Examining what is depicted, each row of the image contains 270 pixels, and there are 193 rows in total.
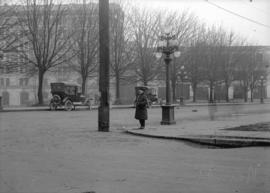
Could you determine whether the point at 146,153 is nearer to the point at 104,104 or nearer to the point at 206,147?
the point at 206,147

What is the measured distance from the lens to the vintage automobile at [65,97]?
35.8m

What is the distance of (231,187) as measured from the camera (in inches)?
269

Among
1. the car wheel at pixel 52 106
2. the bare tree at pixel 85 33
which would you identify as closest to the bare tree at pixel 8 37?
the car wheel at pixel 52 106

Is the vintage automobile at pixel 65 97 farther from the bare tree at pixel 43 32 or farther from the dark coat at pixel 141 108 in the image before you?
the dark coat at pixel 141 108

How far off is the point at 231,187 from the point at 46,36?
4142 cm

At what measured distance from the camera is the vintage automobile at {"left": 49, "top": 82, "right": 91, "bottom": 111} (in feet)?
117

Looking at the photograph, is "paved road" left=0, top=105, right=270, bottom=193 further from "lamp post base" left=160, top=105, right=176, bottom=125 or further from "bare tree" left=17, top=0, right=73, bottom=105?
"bare tree" left=17, top=0, right=73, bottom=105

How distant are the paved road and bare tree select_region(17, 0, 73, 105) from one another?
3365 cm

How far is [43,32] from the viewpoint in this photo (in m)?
45.7

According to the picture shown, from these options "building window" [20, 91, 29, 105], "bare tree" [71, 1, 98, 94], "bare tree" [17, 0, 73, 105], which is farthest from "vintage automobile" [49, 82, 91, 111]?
"building window" [20, 91, 29, 105]

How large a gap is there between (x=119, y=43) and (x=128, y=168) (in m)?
42.7

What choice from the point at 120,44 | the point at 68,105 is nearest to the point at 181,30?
the point at 120,44

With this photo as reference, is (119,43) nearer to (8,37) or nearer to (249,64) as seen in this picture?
(8,37)

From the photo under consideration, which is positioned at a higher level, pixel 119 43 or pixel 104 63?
pixel 119 43
